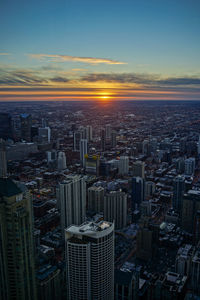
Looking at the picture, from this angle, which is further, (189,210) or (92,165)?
(92,165)

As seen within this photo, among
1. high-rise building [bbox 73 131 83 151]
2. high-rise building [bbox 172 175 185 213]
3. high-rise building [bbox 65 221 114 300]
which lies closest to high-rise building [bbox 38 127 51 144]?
high-rise building [bbox 73 131 83 151]

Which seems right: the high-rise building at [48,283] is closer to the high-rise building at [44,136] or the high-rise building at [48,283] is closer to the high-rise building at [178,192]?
the high-rise building at [178,192]

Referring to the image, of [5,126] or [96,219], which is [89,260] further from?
[5,126]

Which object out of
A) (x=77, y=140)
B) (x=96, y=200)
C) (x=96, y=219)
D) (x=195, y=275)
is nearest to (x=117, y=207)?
(x=96, y=219)

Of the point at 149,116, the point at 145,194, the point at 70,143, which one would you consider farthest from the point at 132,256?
the point at 149,116

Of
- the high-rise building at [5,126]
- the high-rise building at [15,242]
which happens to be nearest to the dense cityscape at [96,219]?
the high-rise building at [15,242]

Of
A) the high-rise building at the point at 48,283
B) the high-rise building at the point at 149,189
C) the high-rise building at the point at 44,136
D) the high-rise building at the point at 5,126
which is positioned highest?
the high-rise building at the point at 5,126

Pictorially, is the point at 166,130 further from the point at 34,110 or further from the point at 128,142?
the point at 34,110
